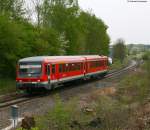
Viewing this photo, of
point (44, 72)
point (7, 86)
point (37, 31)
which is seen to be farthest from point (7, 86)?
point (37, 31)

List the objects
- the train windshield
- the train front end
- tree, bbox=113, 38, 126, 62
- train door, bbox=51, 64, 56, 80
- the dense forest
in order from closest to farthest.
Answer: the train front end, the train windshield, train door, bbox=51, 64, 56, 80, the dense forest, tree, bbox=113, 38, 126, 62

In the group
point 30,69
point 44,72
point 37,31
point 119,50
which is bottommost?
point 119,50

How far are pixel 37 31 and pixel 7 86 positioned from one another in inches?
414

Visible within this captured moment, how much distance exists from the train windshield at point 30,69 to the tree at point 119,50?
8349 cm

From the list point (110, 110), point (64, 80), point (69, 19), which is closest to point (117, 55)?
point (69, 19)

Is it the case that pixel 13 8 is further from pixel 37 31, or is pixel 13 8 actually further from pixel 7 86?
pixel 7 86

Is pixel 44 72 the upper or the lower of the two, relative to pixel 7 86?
upper

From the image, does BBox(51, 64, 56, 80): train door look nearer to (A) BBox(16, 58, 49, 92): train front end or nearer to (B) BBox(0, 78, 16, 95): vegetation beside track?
(A) BBox(16, 58, 49, 92): train front end

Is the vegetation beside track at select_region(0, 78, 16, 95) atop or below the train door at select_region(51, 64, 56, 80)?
below

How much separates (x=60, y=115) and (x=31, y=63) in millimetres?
18467

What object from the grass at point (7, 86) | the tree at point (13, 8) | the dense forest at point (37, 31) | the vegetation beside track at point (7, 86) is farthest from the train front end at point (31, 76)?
the tree at point (13, 8)

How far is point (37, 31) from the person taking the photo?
4388 cm

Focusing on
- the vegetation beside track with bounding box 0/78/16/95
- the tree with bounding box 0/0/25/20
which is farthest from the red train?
the tree with bounding box 0/0/25/20

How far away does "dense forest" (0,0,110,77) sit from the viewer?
3531cm
